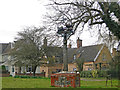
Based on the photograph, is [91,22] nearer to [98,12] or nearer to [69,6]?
[98,12]

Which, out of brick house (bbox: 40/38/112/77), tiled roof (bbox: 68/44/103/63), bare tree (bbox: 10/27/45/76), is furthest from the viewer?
tiled roof (bbox: 68/44/103/63)

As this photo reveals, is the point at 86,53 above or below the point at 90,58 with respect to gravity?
above

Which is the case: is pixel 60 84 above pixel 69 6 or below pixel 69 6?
below

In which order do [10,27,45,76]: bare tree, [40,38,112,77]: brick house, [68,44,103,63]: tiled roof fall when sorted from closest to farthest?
[10,27,45,76]: bare tree, [40,38,112,77]: brick house, [68,44,103,63]: tiled roof

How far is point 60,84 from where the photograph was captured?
49.3 feet

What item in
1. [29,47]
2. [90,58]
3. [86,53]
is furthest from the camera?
[86,53]

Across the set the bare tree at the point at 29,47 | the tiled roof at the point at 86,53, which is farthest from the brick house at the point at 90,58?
the bare tree at the point at 29,47

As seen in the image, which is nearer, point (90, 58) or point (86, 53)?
point (90, 58)

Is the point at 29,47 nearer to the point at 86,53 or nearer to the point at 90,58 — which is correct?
the point at 90,58

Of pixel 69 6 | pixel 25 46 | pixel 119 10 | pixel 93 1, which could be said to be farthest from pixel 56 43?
pixel 25 46

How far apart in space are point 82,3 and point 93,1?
0.94 metres

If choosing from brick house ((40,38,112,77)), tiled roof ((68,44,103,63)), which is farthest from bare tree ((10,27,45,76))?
tiled roof ((68,44,103,63))

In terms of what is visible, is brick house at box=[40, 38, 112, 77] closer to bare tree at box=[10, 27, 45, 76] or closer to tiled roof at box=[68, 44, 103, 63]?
tiled roof at box=[68, 44, 103, 63]

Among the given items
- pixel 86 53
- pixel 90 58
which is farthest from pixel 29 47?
pixel 86 53
